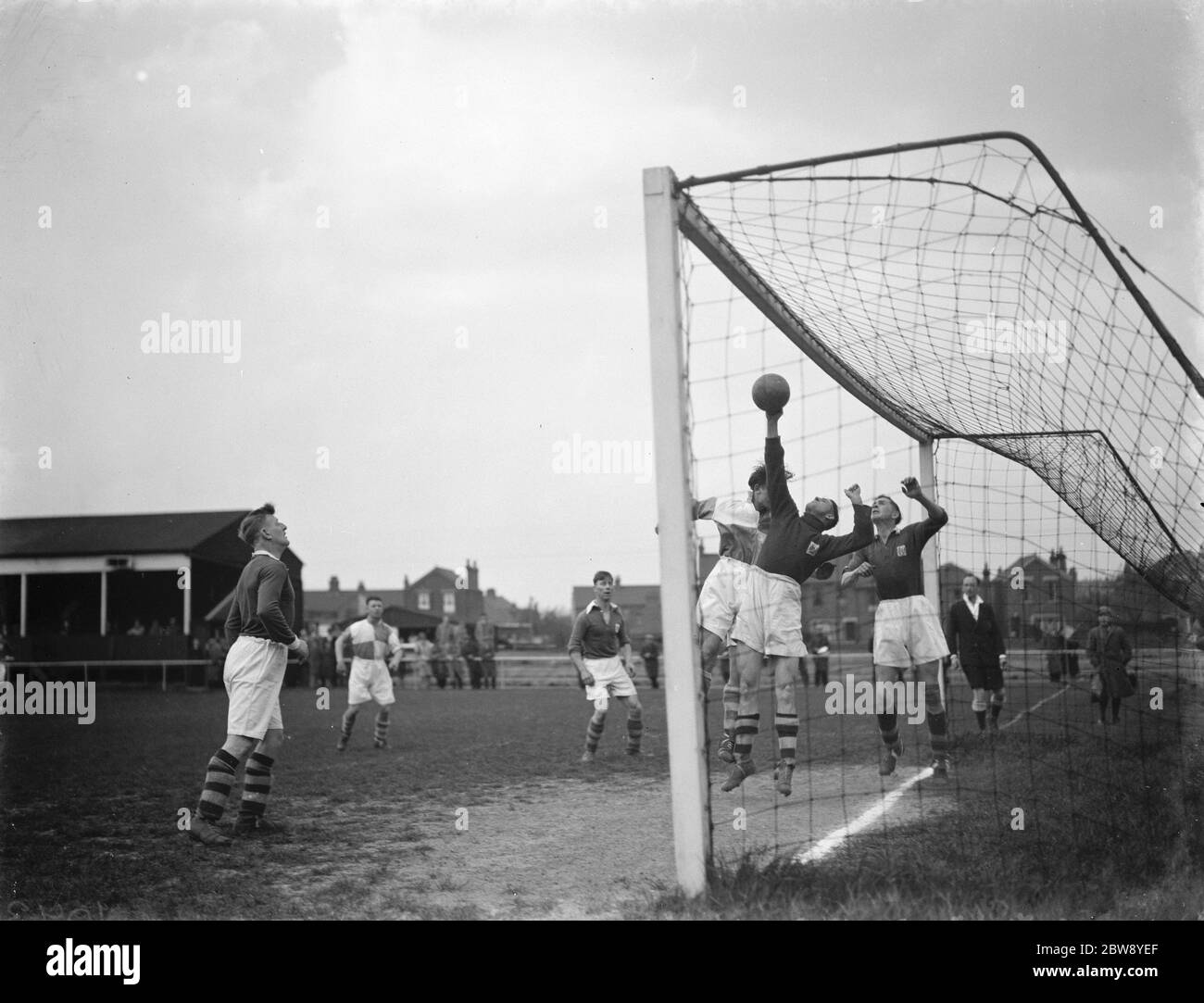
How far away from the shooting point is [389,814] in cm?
655

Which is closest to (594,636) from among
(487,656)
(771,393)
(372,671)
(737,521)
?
(737,521)

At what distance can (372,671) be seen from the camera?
418 inches

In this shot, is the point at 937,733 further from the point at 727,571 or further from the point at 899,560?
the point at 727,571

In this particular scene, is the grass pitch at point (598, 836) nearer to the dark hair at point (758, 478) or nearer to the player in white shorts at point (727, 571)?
the player in white shorts at point (727, 571)

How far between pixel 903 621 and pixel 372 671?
5574 millimetres

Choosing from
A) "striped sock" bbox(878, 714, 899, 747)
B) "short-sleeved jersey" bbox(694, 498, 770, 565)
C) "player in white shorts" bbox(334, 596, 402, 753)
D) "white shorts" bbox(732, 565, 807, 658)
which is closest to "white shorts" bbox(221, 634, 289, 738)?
"white shorts" bbox(732, 565, 807, 658)

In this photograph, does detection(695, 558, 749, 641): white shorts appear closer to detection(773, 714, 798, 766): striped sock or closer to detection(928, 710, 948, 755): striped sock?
detection(773, 714, 798, 766): striped sock

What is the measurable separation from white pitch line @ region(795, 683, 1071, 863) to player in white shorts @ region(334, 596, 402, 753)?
536cm

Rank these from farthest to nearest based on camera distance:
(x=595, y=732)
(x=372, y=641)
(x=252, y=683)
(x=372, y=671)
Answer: (x=372, y=641) → (x=372, y=671) → (x=595, y=732) → (x=252, y=683)
